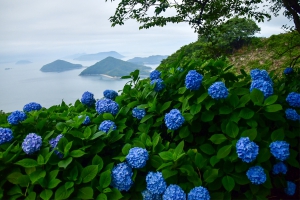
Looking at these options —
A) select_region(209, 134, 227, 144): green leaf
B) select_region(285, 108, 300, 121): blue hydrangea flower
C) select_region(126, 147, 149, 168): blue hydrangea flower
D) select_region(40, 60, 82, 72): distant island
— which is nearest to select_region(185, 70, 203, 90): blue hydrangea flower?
select_region(209, 134, 227, 144): green leaf

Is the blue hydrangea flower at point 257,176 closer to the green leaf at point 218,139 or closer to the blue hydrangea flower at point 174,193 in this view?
the green leaf at point 218,139

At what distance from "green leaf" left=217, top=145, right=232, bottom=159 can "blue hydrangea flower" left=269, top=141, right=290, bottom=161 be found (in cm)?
20

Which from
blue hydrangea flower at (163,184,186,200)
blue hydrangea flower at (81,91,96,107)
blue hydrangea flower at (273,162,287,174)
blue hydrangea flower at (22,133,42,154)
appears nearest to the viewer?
blue hydrangea flower at (163,184,186,200)

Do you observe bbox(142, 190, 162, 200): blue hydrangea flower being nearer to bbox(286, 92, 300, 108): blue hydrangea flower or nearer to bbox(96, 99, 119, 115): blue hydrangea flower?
bbox(96, 99, 119, 115): blue hydrangea flower

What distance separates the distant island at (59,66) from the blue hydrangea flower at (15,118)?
2.88 metres

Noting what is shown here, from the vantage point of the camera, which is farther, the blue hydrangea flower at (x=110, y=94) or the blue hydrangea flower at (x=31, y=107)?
the blue hydrangea flower at (x=110, y=94)

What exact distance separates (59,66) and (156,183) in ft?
12.2

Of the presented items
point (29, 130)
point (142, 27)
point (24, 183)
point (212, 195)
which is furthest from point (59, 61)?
point (212, 195)

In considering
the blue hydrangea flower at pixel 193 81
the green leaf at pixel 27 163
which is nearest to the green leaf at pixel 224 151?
the blue hydrangea flower at pixel 193 81

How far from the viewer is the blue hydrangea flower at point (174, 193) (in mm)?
1147

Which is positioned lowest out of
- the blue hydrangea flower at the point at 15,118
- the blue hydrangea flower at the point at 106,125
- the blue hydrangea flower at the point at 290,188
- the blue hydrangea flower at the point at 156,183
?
the blue hydrangea flower at the point at 290,188

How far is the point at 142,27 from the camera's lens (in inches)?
110

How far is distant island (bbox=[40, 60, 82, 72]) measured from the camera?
4.27 metres

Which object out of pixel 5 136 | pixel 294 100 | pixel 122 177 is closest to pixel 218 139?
pixel 122 177
